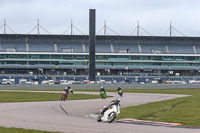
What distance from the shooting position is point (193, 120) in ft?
72.6

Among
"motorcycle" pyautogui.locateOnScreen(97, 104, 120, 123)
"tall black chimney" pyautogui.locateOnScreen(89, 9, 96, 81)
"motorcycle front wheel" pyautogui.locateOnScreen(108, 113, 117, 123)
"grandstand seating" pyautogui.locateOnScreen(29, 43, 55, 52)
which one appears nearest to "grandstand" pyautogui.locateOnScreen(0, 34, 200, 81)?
"grandstand seating" pyautogui.locateOnScreen(29, 43, 55, 52)

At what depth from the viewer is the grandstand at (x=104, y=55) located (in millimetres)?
126625

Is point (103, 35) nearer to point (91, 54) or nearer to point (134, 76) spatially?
point (134, 76)

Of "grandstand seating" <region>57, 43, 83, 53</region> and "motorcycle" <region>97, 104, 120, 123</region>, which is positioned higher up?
"grandstand seating" <region>57, 43, 83, 53</region>

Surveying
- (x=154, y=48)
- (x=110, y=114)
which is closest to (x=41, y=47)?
(x=154, y=48)

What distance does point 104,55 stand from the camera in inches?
5084

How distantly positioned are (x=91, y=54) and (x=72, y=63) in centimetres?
3172

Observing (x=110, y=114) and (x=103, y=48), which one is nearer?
(x=110, y=114)

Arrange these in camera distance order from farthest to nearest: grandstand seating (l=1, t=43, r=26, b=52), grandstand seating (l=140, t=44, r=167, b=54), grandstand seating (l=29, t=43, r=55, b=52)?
grandstand seating (l=140, t=44, r=167, b=54)
grandstand seating (l=29, t=43, r=55, b=52)
grandstand seating (l=1, t=43, r=26, b=52)

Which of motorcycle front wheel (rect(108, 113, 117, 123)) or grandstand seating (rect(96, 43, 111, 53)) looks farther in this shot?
grandstand seating (rect(96, 43, 111, 53))

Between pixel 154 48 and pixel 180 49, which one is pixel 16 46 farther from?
pixel 180 49

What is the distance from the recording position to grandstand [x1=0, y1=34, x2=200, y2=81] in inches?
4985

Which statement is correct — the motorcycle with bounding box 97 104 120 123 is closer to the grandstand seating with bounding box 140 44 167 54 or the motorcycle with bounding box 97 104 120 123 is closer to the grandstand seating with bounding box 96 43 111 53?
the grandstand seating with bounding box 96 43 111 53

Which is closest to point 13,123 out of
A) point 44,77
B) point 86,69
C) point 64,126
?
point 64,126
